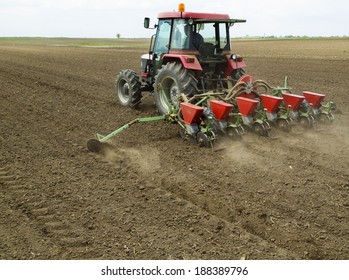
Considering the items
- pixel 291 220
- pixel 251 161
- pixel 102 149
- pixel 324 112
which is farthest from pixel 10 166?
pixel 324 112

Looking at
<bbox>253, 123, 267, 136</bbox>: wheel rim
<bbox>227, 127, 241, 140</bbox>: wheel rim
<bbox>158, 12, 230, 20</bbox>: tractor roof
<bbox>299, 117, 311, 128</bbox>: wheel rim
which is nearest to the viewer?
<bbox>227, 127, 241, 140</bbox>: wheel rim

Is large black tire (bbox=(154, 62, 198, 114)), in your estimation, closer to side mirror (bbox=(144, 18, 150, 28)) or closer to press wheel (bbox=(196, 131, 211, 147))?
press wheel (bbox=(196, 131, 211, 147))

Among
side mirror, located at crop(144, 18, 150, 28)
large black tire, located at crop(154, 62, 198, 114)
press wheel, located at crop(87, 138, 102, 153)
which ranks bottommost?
press wheel, located at crop(87, 138, 102, 153)

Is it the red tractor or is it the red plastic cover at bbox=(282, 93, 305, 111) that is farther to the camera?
the red tractor

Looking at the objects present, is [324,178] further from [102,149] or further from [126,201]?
[102,149]

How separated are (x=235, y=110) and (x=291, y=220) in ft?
11.4

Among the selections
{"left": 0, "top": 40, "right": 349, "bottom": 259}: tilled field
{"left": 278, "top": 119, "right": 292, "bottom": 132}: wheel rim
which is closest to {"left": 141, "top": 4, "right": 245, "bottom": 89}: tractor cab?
{"left": 0, "top": 40, "right": 349, "bottom": 259}: tilled field

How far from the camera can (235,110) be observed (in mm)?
7180

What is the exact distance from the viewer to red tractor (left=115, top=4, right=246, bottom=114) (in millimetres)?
7215

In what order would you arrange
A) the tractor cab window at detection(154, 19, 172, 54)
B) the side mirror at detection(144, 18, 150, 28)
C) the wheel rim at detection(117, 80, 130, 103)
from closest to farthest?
1. the tractor cab window at detection(154, 19, 172, 54)
2. the side mirror at detection(144, 18, 150, 28)
3. the wheel rim at detection(117, 80, 130, 103)

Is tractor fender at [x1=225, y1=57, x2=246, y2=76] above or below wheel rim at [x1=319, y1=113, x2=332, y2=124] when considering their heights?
above

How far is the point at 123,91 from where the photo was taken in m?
9.05

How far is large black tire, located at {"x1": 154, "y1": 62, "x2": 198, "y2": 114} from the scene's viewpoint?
7082 mm

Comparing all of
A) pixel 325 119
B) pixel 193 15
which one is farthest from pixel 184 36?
pixel 325 119
